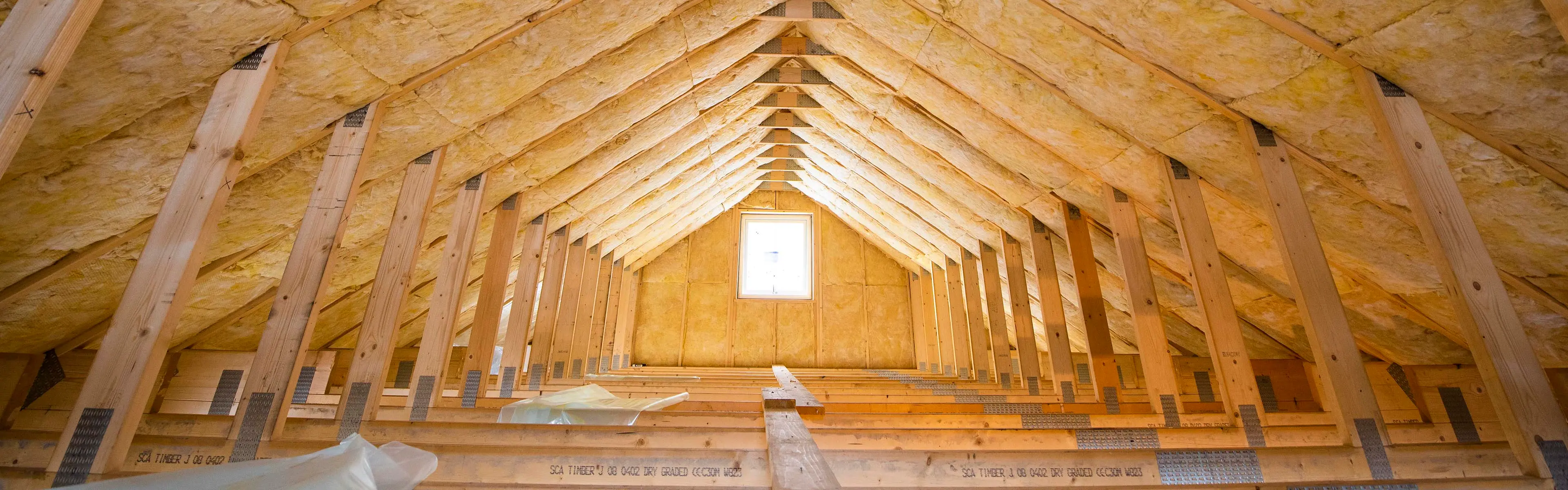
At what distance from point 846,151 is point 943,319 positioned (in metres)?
3.11

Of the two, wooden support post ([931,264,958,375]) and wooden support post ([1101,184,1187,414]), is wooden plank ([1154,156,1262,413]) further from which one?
wooden support post ([931,264,958,375])

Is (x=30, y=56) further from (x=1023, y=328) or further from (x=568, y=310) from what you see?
(x=1023, y=328)

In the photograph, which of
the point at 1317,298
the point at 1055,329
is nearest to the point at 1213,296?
the point at 1317,298

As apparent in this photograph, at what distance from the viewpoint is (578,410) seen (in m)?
3.84

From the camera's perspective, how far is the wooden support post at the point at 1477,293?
2.38 metres

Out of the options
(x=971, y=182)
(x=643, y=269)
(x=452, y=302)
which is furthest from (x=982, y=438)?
(x=643, y=269)

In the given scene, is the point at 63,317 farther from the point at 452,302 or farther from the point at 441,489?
the point at 441,489

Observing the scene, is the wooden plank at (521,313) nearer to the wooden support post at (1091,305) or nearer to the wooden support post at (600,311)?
the wooden support post at (600,311)

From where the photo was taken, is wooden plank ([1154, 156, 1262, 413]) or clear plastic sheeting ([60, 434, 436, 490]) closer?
clear plastic sheeting ([60, 434, 436, 490])

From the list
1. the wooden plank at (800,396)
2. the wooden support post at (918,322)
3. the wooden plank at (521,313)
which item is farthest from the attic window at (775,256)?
the wooden plank at (521,313)

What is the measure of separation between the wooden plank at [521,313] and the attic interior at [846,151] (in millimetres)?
30

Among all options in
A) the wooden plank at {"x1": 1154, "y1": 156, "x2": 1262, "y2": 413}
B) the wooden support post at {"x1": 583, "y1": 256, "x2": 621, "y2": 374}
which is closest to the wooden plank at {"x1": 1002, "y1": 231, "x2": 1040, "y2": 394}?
the wooden plank at {"x1": 1154, "y1": 156, "x2": 1262, "y2": 413}

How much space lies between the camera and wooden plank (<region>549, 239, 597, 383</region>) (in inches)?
283

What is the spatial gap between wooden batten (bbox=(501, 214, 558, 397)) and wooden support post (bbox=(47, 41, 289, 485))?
10.6 feet
